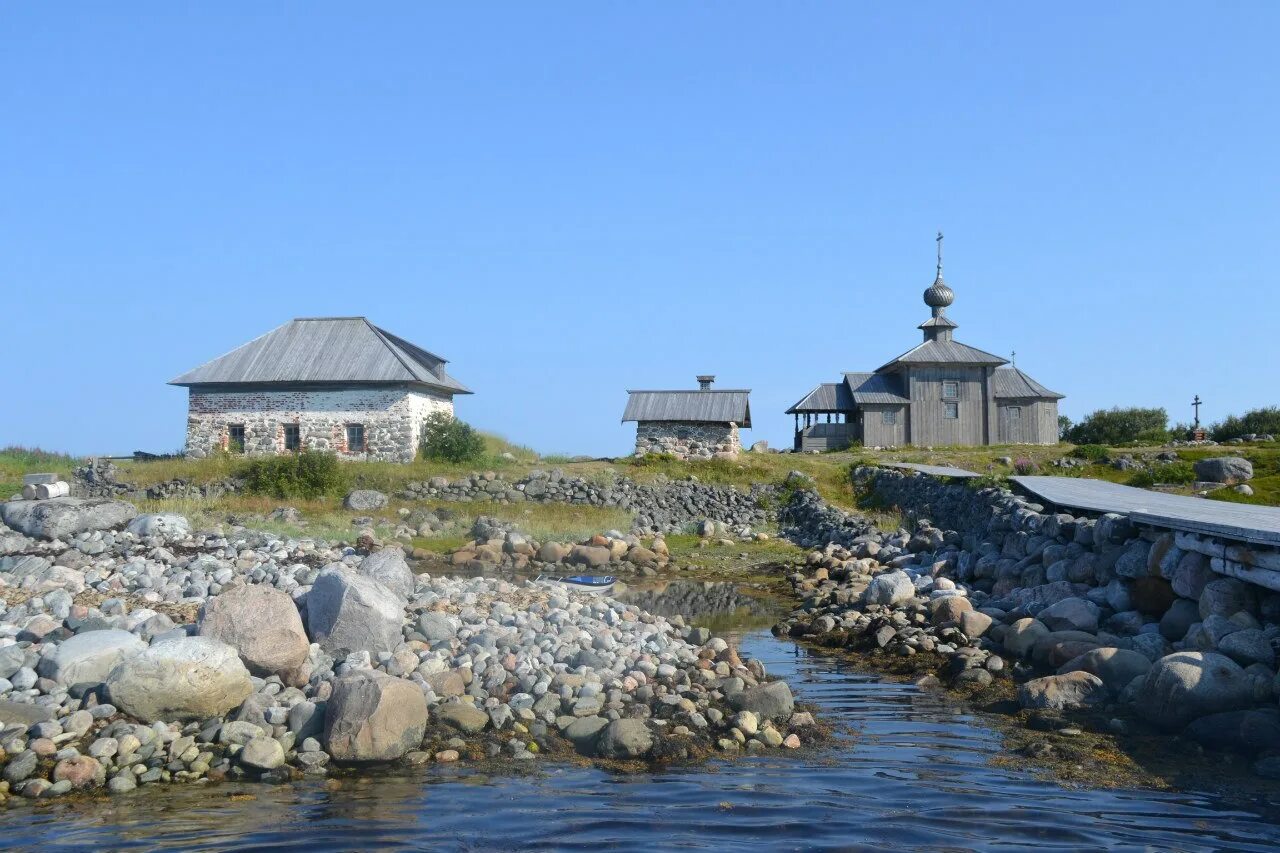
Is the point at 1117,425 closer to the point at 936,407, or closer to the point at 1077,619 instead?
the point at 936,407

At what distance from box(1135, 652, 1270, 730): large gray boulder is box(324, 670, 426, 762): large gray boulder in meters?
5.94

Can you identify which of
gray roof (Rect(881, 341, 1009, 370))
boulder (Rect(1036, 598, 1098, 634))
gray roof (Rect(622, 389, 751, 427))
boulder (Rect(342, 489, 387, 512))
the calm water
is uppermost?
gray roof (Rect(881, 341, 1009, 370))

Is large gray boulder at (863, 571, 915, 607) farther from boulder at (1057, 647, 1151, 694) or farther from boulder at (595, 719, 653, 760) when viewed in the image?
boulder at (595, 719, 653, 760)

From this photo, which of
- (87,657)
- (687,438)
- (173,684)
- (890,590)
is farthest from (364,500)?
(173,684)

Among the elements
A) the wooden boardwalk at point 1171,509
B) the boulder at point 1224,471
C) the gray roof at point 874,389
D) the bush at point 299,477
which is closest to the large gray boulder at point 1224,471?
the boulder at point 1224,471

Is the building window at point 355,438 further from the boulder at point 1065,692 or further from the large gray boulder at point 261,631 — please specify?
the boulder at point 1065,692

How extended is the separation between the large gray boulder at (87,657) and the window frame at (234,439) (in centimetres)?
2869

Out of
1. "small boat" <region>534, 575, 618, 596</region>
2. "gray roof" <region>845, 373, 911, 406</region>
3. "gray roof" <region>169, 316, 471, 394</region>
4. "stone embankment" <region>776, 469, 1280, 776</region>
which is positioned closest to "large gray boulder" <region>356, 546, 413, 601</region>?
"small boat" <region>534, 575, 618, 596</region>

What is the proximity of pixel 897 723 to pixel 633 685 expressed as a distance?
2345mm

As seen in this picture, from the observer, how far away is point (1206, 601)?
403 inches

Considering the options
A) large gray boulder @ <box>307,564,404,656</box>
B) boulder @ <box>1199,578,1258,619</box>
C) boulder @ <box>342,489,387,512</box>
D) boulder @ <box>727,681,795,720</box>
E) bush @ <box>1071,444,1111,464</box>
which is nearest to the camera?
boulder @ <box>727,681,795,720</box>

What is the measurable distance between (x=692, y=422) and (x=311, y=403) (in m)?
13.9

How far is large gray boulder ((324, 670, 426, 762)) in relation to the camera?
7.71 metres

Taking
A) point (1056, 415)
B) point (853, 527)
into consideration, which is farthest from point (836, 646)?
point (1056, 415)
